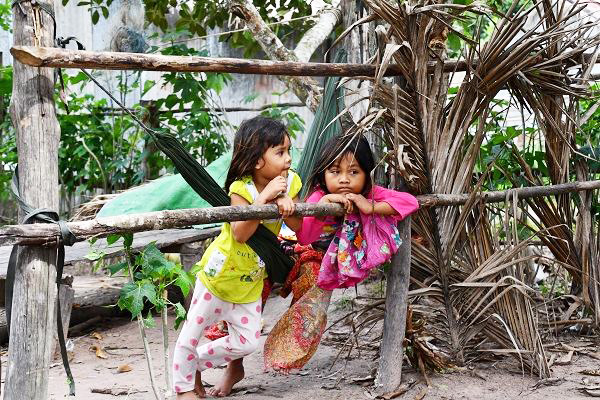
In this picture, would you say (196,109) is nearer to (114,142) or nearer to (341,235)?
(114,142)

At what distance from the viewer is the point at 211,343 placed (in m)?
3.11

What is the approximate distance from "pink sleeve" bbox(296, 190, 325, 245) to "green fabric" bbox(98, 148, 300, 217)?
178cm

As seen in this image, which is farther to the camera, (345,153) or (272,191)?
(345,153)

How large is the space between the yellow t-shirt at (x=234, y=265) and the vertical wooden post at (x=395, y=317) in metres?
0.49

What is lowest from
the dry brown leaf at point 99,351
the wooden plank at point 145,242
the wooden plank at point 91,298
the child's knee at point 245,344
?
the dry brown leaf at point 99,351

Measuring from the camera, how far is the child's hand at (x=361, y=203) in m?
3.01

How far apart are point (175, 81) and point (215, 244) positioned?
3411 mm

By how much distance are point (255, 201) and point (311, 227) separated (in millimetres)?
396

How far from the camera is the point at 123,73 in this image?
7504 millimetres

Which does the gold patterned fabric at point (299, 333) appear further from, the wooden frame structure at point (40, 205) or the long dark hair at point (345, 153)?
the wooden frame structure at point (40, 205)

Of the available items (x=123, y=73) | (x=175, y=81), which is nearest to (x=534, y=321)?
(x=175, y=81)

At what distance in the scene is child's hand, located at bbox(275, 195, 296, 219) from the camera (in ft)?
9.06

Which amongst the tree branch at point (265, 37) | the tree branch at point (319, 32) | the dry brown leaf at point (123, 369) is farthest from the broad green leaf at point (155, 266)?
the tree branch at point (319, 32)

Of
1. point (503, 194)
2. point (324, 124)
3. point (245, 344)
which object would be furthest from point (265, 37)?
point (245, 344)
